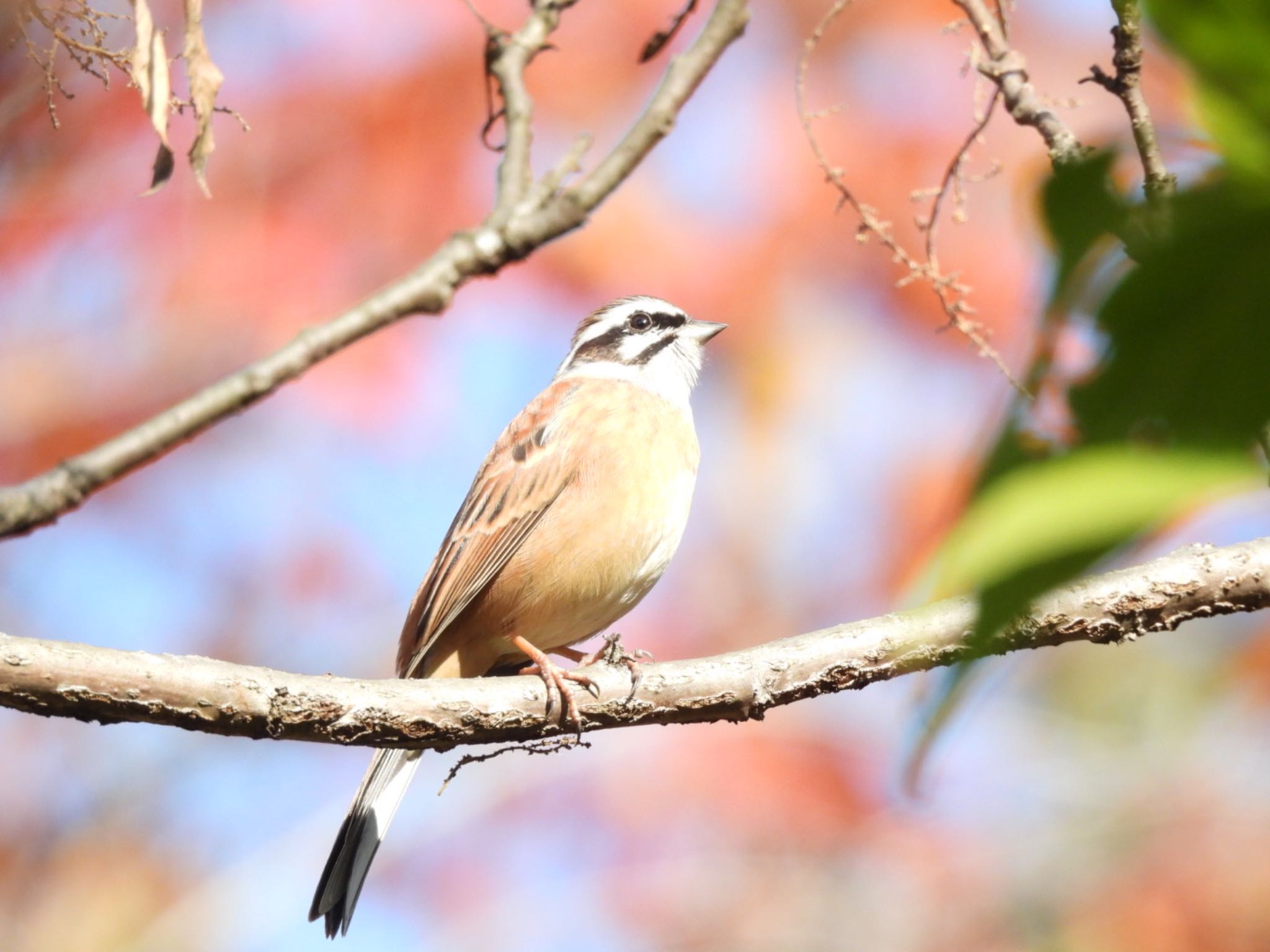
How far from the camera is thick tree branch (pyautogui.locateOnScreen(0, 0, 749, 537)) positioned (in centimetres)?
194

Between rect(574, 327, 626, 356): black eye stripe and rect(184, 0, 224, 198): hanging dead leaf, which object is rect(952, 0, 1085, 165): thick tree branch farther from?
rect(574, 327, 626, 356): black eye stripe

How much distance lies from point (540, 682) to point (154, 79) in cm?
157

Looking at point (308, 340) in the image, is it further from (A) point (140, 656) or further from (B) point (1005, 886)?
(B) point (1005, 886)

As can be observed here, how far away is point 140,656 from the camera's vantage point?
93.7 inches

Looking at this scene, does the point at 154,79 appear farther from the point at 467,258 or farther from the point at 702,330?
the point at 702,330

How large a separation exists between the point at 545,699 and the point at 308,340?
1.22 meters

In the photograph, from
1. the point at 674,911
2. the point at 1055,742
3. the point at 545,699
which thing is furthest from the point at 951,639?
the point at 1055,742

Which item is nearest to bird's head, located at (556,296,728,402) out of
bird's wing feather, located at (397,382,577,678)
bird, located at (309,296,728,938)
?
bird, located at (309,296,728,938)

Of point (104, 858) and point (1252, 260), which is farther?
point (104, 858)

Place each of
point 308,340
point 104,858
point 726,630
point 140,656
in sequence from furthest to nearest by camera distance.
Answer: point 726,630, point 104,858, point 140,656, point 308,340

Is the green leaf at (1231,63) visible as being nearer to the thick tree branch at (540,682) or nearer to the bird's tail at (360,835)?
the thick tree branch at (540,682)

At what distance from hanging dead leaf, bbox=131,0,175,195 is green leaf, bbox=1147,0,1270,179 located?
1.94 meters

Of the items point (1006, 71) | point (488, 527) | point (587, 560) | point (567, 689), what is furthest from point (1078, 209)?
point (488, 527)

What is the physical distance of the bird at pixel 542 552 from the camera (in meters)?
4.20
